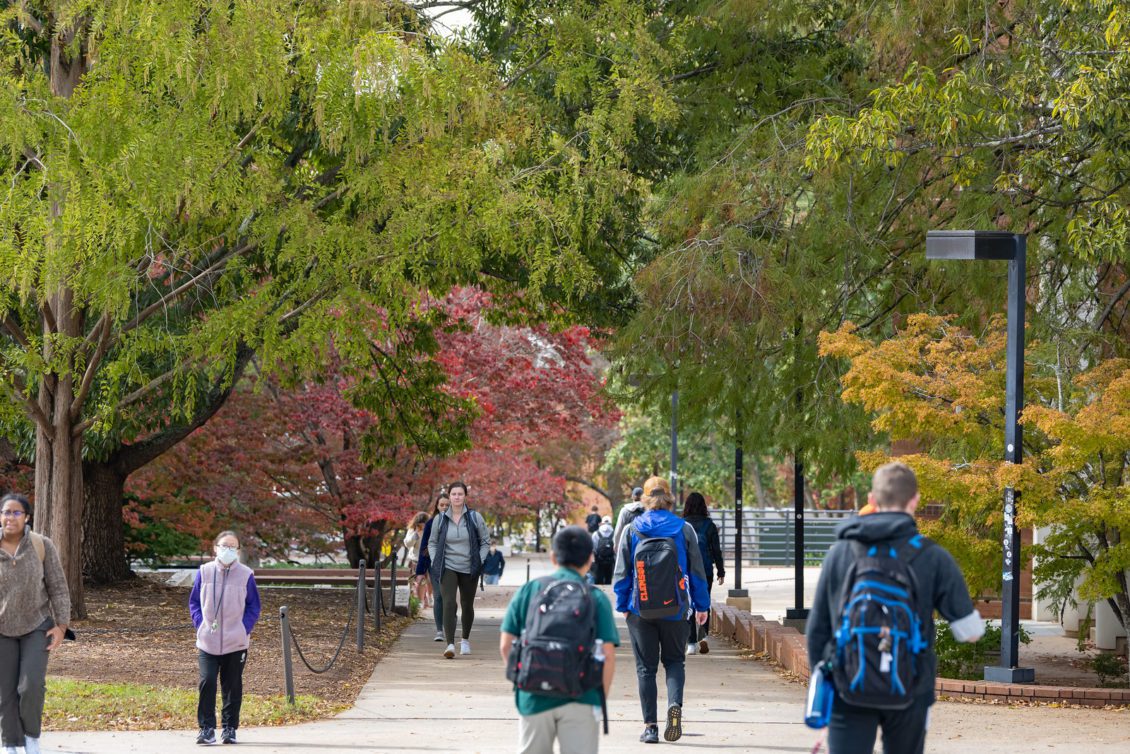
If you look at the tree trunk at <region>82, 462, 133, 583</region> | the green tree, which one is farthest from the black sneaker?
the tree trunk at <region>82, 462, 133, 583</region>

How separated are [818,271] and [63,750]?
29.1 ft

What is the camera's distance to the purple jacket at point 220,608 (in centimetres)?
969

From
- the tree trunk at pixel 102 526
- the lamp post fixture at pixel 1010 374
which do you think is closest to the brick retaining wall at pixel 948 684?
the lamp post fixture at pixel 1010 374

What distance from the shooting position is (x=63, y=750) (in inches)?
372

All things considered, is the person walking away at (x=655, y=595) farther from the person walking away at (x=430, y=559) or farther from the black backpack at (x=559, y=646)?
the person walking away at (x=430, y=559)

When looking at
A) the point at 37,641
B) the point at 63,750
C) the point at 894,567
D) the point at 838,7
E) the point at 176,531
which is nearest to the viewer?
the point at 894,567

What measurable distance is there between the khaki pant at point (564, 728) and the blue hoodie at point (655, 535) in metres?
3.31

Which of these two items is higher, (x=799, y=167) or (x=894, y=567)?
(x=799, y=167)

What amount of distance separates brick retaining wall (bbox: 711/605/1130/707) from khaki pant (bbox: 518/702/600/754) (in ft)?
19.3

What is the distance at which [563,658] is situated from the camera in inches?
250

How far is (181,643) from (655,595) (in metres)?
7.19

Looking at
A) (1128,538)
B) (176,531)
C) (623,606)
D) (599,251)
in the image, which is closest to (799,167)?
(599,251)

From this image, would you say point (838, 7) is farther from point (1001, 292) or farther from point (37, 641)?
point (37, 641)

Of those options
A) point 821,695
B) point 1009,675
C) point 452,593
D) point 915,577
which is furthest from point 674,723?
point 452,593
